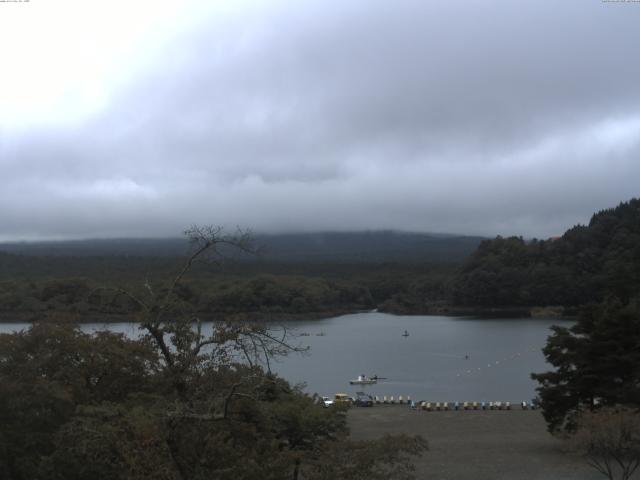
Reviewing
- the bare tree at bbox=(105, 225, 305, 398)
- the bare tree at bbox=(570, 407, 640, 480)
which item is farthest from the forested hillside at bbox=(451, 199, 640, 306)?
the bare tree at bbox=(105, 225, 305, 398)

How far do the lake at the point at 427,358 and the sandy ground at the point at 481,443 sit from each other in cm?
436

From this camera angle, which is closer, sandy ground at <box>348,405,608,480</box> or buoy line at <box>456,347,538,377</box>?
sandy ground at <box>348,405,608,480</box>

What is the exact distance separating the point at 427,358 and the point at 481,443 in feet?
93.1

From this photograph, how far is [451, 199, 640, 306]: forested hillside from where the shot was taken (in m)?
78.7

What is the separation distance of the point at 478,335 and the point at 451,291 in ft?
87.3

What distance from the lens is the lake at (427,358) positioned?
37500 mm

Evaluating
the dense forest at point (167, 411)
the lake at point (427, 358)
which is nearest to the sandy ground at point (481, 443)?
the lake at point (427, 358)

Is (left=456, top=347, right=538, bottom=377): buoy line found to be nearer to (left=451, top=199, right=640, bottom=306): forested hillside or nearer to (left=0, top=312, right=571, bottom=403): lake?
(left=0, top=312, right=571, bottom=403): lake

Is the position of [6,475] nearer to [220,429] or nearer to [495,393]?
[220,429]

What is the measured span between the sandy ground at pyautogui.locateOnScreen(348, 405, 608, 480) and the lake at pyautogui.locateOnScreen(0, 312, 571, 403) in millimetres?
4363

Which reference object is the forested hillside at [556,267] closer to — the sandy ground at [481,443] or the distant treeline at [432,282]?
the distant treeline at [432,282]

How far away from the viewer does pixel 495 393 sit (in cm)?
3488

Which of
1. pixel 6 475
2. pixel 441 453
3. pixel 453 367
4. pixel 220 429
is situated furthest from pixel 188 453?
pixel 453 367

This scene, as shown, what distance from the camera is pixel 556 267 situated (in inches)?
3226
